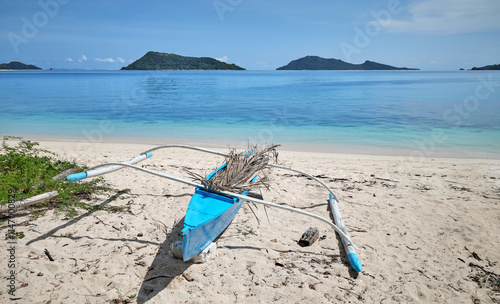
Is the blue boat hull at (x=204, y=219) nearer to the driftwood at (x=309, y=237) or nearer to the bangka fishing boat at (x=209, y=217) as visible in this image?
the bangka fishing boat at (x=209, y=217)

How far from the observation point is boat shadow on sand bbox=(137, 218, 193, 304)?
8.61 feet

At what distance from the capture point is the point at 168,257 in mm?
3092

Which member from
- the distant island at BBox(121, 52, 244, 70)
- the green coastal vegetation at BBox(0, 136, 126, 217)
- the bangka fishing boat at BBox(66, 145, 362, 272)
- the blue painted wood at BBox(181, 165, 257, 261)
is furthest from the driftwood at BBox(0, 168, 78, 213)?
the distant island at BBox(121, 52, 244, 70)

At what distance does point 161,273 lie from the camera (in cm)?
286

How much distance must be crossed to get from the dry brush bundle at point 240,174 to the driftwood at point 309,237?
808 mm

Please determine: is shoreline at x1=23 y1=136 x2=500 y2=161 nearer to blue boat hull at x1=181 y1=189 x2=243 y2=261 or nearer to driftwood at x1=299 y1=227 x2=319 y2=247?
driftwood at x1=299 y1=227 x2=319 y2=247

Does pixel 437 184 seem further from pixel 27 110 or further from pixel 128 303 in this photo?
pixel 27 110

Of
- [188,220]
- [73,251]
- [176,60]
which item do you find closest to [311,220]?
[188,220]

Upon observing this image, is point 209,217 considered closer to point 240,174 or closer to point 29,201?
point 240,174

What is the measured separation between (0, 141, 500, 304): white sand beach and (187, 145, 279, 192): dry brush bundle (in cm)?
48

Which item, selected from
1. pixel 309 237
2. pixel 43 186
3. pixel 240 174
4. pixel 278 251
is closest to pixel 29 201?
pixel 43 186

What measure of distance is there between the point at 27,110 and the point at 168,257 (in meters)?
17.2

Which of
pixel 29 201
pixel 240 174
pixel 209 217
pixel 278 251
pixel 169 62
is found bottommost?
pixel 278 251

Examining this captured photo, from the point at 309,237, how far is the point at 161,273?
5.64 ft
